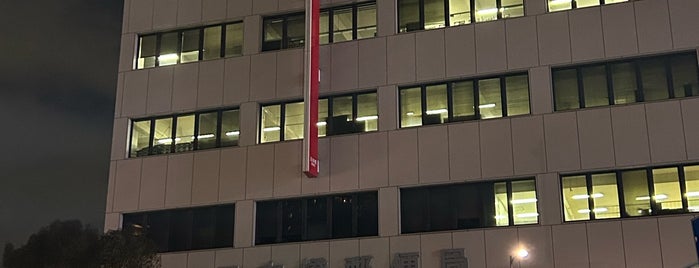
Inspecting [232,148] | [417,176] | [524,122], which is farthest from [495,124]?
[232,148]

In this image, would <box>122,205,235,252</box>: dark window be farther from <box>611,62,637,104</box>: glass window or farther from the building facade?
<box>611,62,637,104</box>: glass window

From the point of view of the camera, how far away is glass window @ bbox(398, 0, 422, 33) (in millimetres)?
32906

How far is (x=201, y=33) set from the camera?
36.5 meters

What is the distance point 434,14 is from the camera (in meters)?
32.7

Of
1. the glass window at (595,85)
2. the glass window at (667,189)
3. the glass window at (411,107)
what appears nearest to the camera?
the glass window at (667,189)

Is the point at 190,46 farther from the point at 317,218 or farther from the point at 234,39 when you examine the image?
the point at 317,218

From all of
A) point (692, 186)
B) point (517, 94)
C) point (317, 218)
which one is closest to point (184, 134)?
point (317, 218)

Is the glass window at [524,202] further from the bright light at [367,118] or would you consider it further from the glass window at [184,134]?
the glass window at [184,134]

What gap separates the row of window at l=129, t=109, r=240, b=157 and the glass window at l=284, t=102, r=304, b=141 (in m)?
2.09

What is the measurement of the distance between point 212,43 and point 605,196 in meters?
17.2

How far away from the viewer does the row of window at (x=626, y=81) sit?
2862 centimetres

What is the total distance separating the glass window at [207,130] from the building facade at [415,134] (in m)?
0.08

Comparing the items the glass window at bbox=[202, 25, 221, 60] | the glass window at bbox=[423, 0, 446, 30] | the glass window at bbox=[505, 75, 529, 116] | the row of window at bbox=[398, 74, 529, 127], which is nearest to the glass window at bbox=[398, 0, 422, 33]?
the glass window at bbox=[423, 0, 446, 30]

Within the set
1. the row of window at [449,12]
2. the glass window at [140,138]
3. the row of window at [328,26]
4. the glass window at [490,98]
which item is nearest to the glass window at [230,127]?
the row of window at [328,26]
